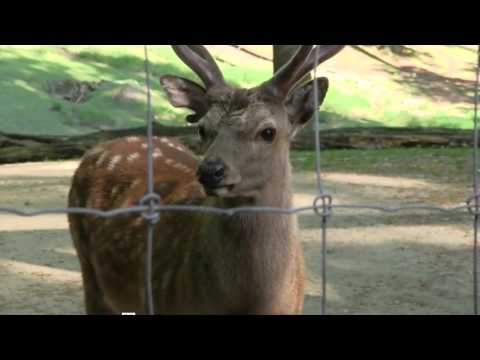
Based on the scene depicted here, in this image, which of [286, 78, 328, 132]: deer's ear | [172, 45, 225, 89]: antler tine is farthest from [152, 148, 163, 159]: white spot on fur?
[286, 78, 328, 132]: deer's ear

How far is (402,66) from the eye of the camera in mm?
23953

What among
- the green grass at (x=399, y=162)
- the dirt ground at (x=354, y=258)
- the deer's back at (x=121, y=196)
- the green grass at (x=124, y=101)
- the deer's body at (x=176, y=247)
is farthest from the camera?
the green grass at (x=124, y=101)

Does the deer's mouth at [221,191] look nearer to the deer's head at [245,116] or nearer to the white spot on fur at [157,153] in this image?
the deer's head at [245,116]

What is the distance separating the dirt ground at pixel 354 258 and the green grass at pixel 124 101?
608 cm

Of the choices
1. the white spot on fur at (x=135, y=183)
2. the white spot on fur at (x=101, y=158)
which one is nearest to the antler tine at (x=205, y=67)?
the white spot on fur at (x=135, y=183)

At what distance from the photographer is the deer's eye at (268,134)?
316 cm

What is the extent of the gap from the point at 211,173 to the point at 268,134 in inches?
15.2

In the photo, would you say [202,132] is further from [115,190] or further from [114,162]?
[114,162]

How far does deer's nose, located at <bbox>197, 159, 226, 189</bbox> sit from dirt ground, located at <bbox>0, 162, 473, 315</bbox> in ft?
7.00

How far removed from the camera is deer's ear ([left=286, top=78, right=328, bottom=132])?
10.8ft

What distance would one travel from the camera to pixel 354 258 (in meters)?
6.10

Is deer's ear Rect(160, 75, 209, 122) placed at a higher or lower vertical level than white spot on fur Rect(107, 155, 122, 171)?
higher

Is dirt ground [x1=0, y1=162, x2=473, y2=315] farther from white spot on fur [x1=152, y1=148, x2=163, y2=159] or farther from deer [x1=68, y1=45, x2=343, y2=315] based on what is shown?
deer [x1=68, y1=45, x2=343, y2=315]

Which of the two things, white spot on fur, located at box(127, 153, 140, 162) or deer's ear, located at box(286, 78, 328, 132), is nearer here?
deer's ear, located at box(286, 78, 328, 132)
